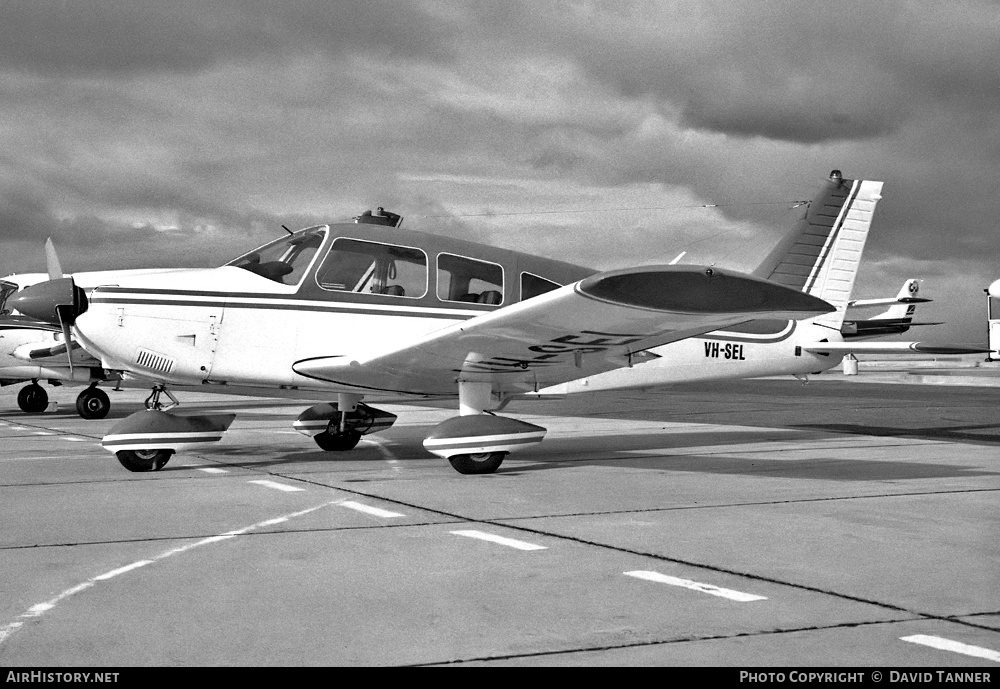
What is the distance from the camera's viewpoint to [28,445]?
12219mm

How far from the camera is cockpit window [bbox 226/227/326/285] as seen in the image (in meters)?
9.14

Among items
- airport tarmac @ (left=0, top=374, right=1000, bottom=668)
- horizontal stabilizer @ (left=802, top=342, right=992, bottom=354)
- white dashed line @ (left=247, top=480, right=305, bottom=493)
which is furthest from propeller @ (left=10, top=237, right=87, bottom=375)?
horizontal stabilizer @ (left=802, top=342, right=992, bottom=354)

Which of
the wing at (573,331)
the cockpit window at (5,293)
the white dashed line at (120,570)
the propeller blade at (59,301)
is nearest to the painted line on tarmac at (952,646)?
the white dashed line at (120,570)

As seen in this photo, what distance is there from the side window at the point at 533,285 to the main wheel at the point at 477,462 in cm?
174

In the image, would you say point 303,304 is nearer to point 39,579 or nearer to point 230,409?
point 39,579

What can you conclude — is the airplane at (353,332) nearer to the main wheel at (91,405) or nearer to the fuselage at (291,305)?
the fuselage at (291,305)

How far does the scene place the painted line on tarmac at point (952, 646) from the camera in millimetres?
3166

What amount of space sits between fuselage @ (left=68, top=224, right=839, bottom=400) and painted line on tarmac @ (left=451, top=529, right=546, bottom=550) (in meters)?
3.27

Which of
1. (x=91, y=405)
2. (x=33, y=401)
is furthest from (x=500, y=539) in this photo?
(x=33, y=401)

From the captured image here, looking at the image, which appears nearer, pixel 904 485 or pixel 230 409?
pixel 904 485

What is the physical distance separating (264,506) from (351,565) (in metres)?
2.16

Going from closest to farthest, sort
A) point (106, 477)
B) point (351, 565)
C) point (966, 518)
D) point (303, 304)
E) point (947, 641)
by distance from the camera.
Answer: point (947, 641)
point (351, 565)
point (966, 518)
point (106, 477)
point (303, 304)

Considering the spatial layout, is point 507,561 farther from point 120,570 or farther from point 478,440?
point 478,440
